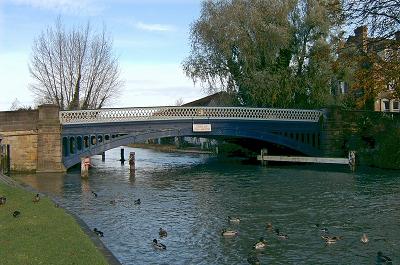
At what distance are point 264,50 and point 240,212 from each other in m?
25.8

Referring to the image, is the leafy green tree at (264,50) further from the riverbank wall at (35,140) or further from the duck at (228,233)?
the duck at (228,233)

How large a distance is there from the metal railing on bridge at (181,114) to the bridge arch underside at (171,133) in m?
0.32

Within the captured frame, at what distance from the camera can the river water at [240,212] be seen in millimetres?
13266

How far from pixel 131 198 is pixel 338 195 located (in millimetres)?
9266

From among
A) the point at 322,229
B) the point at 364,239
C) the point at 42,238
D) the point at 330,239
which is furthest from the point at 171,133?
the point at 42,238

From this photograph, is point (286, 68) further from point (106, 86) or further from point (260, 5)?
point (106, 86)

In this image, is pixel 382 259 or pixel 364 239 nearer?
pixel 382 259

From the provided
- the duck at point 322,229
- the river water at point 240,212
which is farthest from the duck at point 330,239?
the duck at point 322,229

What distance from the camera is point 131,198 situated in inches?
923

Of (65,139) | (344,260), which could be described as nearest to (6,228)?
(344,260)

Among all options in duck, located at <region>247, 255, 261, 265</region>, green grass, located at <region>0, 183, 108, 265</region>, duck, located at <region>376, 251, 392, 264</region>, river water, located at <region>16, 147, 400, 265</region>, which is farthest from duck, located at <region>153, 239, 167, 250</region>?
duck, located at <region>376, 251, 392, 264</region>

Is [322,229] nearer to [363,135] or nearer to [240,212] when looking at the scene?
[240,212]

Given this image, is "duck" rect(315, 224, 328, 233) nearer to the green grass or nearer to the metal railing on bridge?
the green grass

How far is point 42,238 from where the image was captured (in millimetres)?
11992
